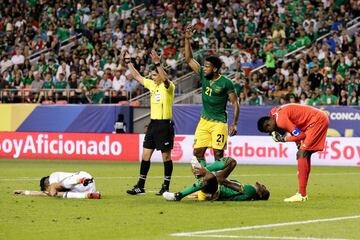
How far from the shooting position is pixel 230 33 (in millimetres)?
38875

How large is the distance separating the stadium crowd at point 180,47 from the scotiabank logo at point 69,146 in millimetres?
3725

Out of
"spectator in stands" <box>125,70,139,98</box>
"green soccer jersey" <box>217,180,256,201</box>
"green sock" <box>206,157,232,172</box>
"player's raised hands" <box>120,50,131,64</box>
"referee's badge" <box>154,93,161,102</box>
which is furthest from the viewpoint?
"spectator in stands" <box>125,70,139,98</box>

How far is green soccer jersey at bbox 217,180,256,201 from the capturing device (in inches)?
640

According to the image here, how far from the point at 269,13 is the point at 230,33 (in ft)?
5.57

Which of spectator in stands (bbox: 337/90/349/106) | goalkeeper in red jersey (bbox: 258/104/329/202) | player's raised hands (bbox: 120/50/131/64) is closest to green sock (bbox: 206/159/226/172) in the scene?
goalkeeper in red jersey (bbox: 258/104/329/202)

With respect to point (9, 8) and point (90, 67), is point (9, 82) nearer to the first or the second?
point (90, 67)

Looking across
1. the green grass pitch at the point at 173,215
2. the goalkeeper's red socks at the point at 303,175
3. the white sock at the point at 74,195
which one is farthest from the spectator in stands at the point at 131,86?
the goalkeeper's red socks at the point at 303,175

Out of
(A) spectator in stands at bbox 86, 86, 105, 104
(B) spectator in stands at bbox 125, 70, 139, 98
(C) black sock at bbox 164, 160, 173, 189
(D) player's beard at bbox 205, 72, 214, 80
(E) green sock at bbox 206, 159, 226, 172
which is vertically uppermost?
(B) spectator in stands at bbox 125, 70, 139, 98

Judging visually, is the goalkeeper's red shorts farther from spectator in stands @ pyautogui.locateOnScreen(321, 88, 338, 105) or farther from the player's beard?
spectator in stands @ pyautogui.locateOnScreen(321, 88, 338, 105)

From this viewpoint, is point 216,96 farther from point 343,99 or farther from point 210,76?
point 343,99

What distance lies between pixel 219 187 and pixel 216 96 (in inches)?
72.0

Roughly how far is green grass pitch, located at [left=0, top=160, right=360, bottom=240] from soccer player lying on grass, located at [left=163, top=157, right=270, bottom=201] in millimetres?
210

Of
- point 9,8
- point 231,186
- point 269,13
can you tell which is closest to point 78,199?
point 231,186

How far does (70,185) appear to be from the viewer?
1670 cm
